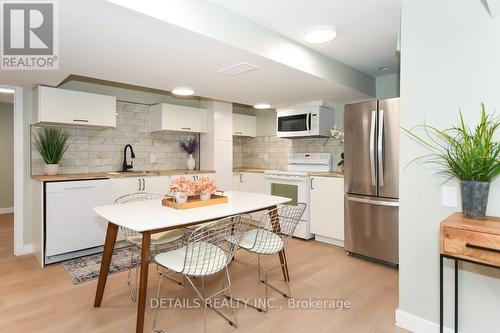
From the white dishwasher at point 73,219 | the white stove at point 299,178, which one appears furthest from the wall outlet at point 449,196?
the white dishwasher at point 73,219

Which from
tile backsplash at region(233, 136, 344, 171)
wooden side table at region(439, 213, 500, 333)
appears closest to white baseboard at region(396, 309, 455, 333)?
wooden side table at region(439, 213, 500, 333)

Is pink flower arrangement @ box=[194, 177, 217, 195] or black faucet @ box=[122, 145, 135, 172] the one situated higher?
black faucet @ box=[122, 145, 135, 172]

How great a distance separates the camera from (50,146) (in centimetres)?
339

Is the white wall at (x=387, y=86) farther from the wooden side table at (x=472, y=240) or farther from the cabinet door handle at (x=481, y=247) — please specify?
the cabinet door handle at (x=481, y=247)

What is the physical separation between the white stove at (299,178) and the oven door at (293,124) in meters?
0.51

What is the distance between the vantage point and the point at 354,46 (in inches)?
111

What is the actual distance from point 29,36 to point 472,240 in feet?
10.4

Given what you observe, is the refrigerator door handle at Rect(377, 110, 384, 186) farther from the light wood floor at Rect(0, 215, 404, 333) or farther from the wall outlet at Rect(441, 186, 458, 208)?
the wall outlet at Rect(441, 186, 458, 208)

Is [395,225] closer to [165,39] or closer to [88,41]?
[165,39]

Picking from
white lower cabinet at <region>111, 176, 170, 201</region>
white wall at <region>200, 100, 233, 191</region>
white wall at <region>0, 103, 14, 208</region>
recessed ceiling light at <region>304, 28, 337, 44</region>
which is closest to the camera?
recessed ceiling light at <region>304, 28, 337, 44</region>

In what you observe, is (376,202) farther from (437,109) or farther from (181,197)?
(181,197)

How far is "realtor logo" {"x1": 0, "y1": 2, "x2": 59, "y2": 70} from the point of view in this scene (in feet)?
5.61

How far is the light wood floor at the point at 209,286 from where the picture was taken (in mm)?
2029

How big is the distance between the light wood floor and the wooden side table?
0.85 meters
